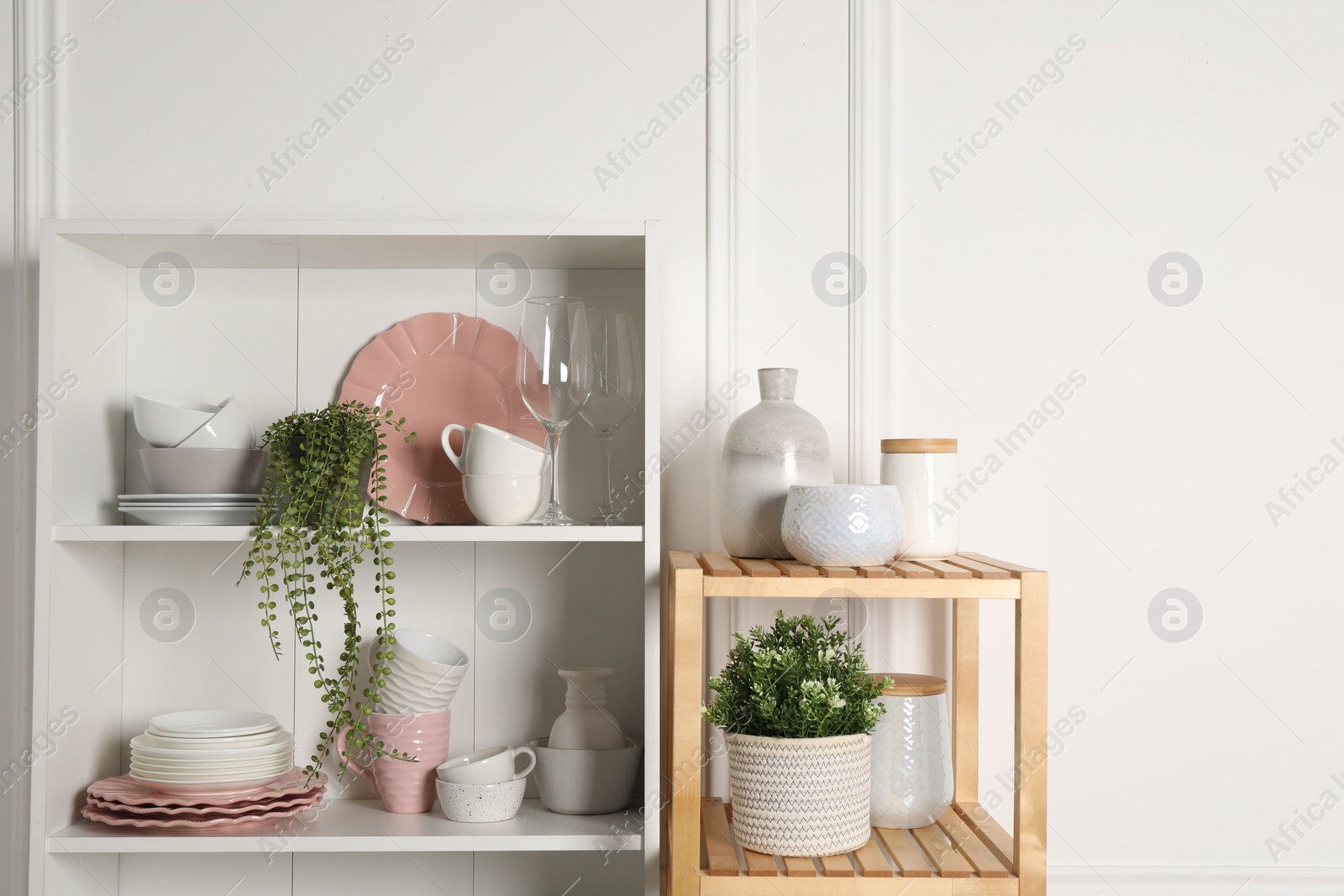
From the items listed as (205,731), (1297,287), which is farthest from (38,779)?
(1297,287)

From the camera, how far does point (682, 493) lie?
1.46 meters

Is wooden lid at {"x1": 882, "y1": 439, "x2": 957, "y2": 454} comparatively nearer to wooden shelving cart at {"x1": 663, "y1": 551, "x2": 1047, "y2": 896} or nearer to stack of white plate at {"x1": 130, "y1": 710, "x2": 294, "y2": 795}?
wooden shelving cart at {"x1": 663, "y1": 551, "x2": 1047, "y2": 896}

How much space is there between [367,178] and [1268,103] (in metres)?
1.40

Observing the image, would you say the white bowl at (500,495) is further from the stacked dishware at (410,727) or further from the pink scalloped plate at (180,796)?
the pink scalloped plate at (180,796)

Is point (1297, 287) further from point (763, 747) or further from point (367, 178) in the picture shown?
point (367, 178)

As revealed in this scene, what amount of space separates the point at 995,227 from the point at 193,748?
1.36 meters

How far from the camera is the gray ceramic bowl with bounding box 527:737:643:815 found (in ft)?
4.26

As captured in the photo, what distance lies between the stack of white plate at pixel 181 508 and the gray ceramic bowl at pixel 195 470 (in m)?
0.02

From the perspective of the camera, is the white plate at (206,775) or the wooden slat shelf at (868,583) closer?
the wooden slat shelf at (868,583)

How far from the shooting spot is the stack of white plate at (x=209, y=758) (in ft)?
4.08

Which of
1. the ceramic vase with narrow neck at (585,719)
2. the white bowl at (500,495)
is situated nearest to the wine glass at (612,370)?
the white bowl at (500,495)

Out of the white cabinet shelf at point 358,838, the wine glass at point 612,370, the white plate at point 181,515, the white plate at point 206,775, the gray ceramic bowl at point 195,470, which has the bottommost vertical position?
the white cabinet shelf at point 358,838

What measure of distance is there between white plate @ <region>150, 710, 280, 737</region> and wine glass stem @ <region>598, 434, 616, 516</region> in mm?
542

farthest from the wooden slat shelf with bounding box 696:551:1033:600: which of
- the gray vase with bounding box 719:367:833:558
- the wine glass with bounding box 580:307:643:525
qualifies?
the wine glass with bounding box 580:307:643:525
